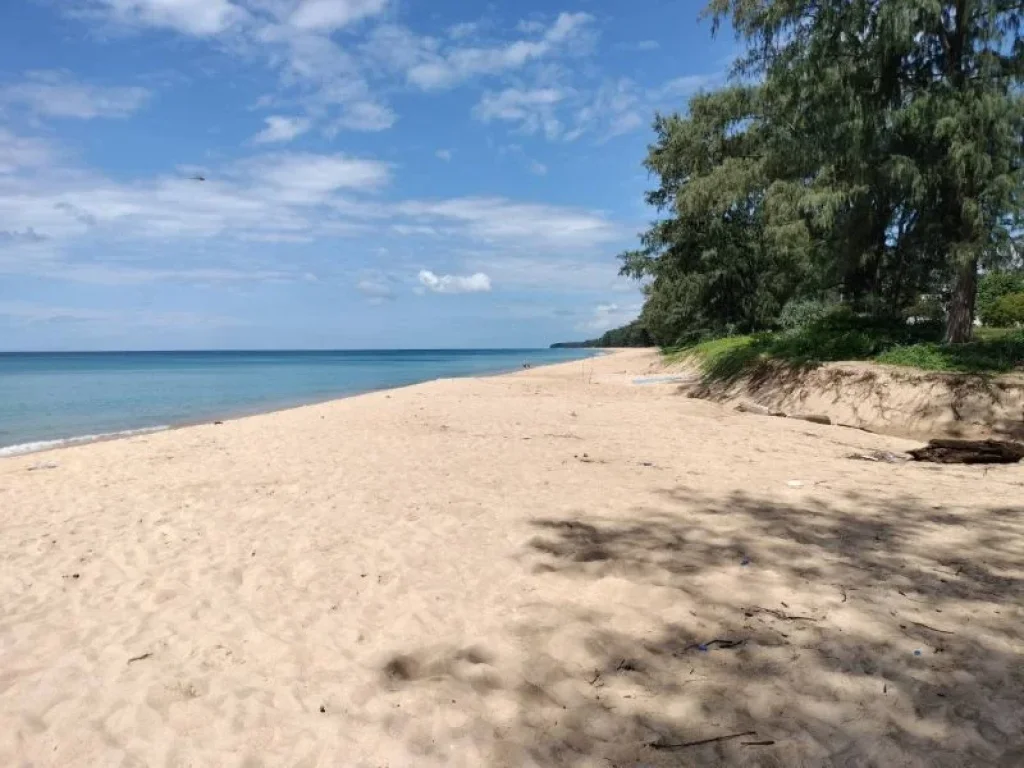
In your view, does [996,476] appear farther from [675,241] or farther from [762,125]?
[675,241]

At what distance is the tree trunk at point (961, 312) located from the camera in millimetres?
13508

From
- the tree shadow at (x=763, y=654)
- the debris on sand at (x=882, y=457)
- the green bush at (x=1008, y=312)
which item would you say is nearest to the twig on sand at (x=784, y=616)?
the tree shadow at (x=763, y=654)

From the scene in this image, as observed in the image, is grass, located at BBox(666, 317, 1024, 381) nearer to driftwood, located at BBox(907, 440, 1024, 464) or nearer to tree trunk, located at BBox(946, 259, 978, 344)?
tree trunk, located at BBox(946, 259, 978, 344)

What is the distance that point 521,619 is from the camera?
408 cm

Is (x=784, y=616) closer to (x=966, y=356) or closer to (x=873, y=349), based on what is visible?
(x=966, y=356)

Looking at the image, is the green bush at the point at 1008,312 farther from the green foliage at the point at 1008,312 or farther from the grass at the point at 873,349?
the grass at the point at 873,349

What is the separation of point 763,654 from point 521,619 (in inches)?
56.0

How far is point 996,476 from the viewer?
25.7ft

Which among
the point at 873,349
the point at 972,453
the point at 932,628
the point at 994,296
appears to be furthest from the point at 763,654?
the point at 994,296

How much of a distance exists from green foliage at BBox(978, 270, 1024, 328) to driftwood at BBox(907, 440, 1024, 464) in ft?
69.8

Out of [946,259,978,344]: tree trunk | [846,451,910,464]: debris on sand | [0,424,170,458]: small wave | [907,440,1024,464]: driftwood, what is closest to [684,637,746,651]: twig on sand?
[846,451,910,464]: debris on sand

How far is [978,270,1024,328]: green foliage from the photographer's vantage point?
27.0 metres

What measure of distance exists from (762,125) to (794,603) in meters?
19.4

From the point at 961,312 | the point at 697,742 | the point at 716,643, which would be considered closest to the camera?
the point at 697,742
